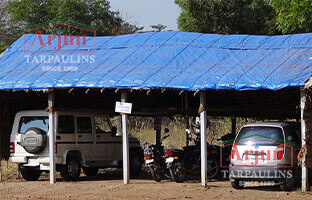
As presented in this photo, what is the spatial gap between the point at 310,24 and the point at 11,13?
89.5 feet

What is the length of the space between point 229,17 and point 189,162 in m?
15.4

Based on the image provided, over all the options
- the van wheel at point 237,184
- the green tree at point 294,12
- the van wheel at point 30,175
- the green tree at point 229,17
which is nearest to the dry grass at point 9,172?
the van wheel at point 30,175

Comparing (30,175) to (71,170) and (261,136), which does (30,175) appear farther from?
(261,136)

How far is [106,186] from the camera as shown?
16.8 metres

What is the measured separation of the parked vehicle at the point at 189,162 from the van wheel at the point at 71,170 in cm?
286

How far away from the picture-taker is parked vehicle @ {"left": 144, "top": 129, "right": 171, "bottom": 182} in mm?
17452

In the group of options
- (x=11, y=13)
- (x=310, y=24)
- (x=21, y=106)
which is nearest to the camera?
(x=21, y=106)

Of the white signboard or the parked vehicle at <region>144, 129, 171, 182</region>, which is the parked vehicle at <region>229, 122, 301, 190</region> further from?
the white signboard

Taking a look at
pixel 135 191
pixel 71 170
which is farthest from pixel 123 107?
pixel 71 170

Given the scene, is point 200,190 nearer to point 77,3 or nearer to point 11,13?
point 77,3

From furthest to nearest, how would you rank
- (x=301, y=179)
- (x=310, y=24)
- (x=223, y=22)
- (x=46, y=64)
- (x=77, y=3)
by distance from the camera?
(x=77, y=3) → (x=223, y=22) → (x=310, y=24) → (x=46, y=64) → (x=301, y=179)

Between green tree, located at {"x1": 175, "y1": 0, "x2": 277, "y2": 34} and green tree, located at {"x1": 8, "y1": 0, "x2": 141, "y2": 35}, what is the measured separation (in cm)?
1098

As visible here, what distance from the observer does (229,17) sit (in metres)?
32.1

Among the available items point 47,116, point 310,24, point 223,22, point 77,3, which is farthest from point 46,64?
point 77,3
